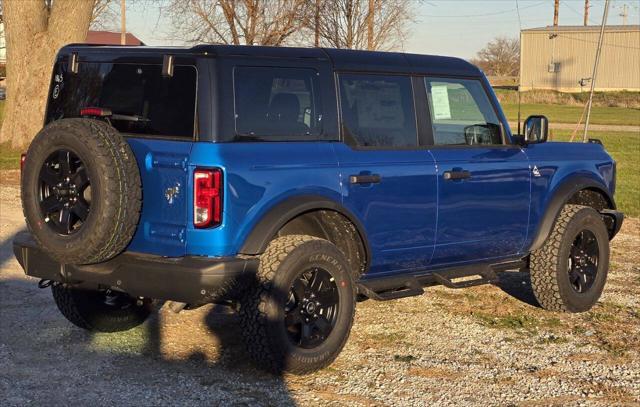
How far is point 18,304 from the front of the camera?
7500 mm

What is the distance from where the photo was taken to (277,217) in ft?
18.0

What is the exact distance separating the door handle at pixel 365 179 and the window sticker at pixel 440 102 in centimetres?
85

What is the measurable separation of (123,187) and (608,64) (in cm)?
6955

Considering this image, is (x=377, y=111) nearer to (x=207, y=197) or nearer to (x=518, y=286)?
(x=207, y=197)

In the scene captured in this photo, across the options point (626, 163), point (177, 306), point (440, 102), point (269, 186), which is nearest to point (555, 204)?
point (440, 102)

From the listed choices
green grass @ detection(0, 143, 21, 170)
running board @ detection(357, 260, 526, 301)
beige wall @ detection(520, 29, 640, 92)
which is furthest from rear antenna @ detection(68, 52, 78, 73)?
beige wall @ detection(520, 29, 640, 92)

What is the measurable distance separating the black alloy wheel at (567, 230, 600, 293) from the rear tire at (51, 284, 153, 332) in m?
3.23

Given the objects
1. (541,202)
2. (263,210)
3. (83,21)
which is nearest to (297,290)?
(263,210)

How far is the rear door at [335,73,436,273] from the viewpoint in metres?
6.02

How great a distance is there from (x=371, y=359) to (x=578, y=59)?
70.5m

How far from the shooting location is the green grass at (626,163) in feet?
48.7

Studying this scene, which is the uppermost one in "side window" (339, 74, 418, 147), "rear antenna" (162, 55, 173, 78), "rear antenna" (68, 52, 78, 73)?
"rear antenna" (68, 52, 78, 73)

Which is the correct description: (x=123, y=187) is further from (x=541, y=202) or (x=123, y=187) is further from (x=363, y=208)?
(x=541, y=202)

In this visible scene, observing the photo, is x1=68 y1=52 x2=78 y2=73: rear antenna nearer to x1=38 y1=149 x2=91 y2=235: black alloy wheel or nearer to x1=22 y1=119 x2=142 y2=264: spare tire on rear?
x1=22 y1=119 x2=142 y2=264: spare tire on rear
